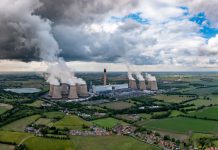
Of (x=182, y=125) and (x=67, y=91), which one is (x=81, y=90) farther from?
(x=182, y=125)

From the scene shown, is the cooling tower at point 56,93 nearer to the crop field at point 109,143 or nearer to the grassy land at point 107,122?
the grassy land at point 107,122

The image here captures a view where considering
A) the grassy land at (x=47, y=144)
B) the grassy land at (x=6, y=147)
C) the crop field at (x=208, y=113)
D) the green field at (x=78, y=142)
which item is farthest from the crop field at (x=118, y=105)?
the grassy land at (x=6, y=147)

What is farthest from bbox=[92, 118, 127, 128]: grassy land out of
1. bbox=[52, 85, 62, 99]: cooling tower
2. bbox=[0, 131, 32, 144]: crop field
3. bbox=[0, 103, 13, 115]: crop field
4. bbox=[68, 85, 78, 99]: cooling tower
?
bbox=[52, 85, 62, 99]: cooling tower

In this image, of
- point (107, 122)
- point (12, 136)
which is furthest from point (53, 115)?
point (12, 136)

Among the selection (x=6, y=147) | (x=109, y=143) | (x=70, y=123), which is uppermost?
(x=70, y=123)

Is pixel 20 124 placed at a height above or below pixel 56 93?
below

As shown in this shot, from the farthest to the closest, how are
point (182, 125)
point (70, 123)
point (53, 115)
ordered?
point (53, 115)
point (182, 125)
point (70, 123)
